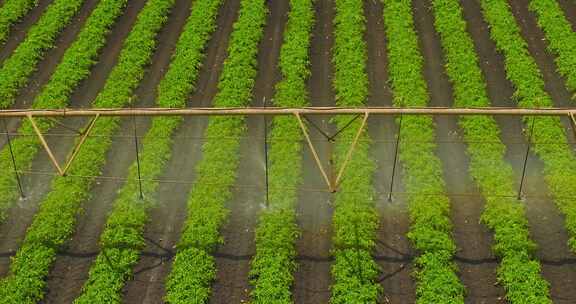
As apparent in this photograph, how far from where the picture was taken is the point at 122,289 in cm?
2261

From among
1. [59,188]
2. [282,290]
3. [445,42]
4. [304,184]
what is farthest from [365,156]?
[59,188]

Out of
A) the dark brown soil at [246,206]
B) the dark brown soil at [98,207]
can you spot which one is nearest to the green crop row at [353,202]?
the dark brown soil at [246,206]

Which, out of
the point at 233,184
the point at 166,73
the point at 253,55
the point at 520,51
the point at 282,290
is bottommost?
the point at 282,290

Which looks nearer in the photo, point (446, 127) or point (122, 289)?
point (122, 289)

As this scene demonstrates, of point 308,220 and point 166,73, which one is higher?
point 166,73

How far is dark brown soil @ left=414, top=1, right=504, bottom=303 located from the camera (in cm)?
2266

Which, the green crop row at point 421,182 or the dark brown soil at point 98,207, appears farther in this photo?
the dark brown soil at point 98,207

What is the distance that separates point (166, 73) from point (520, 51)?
17.6 m

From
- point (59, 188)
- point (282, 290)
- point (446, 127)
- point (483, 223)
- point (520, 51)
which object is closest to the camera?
point (282, 290)

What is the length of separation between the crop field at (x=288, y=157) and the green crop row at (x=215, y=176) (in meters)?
0.08

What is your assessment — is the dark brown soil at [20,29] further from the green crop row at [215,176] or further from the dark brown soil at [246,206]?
the dark brown soil at [246,206]

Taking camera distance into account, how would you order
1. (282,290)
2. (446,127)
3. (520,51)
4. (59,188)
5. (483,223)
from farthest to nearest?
1. (520,51)
2. (446,127)
3. (59,188)
4. (483,223)
5. (282,290)

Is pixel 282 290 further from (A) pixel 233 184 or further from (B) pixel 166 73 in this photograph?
(B) pixel 166 73

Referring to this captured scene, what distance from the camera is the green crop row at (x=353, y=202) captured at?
22.3 meters
